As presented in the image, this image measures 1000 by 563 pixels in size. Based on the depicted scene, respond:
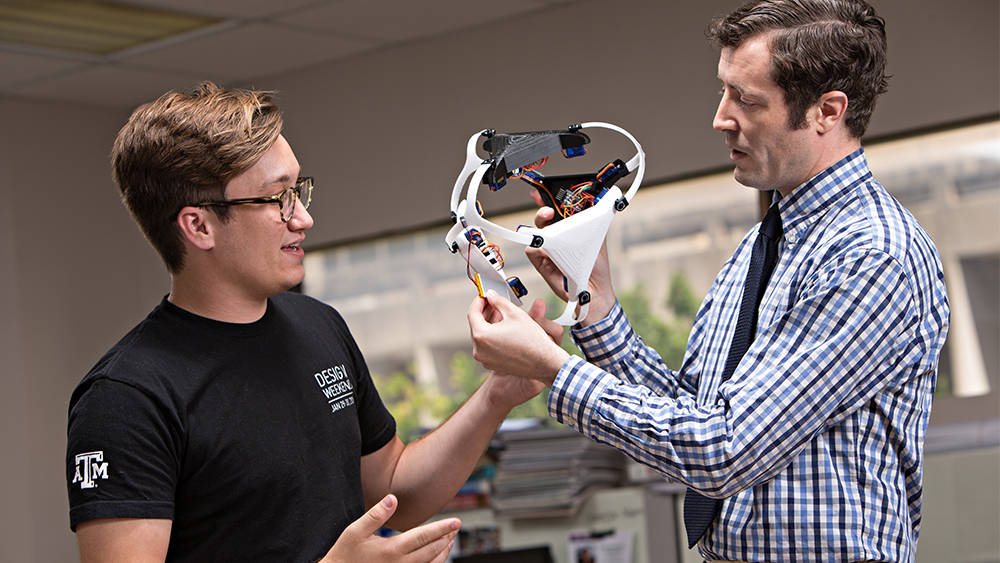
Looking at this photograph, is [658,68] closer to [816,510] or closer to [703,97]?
[703,97]

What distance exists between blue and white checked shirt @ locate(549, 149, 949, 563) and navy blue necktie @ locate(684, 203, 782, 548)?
0.03 meters

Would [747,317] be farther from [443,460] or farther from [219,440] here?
[219,440]

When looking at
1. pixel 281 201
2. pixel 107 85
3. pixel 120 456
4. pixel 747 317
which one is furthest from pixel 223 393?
pixel 107 85

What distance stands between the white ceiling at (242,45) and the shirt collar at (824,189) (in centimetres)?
271

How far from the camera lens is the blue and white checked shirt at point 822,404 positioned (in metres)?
1.37

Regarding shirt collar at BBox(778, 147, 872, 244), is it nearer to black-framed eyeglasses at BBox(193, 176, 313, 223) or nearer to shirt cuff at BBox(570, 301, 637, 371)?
shirt cuff at BBox(570, 301, 637, 371)

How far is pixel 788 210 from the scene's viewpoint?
1.58 meters

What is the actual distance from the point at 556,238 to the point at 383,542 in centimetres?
49

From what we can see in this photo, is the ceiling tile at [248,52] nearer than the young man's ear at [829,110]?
No

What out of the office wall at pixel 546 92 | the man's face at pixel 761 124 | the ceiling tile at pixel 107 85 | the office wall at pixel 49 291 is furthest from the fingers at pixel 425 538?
the office wall at pixel 49 291

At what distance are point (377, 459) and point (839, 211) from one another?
90 centimetres

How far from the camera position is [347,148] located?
4781 millimetres

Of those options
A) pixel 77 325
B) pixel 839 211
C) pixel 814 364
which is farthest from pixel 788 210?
pixel 77 325

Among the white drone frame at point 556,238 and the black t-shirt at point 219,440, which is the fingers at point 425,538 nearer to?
the black t-shirt at point 219,440
